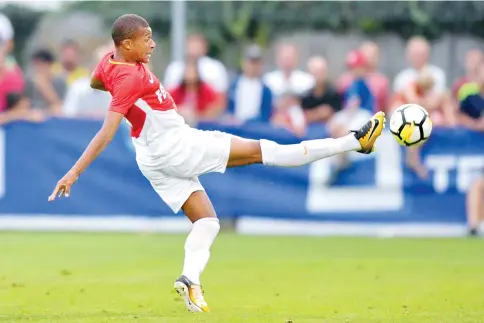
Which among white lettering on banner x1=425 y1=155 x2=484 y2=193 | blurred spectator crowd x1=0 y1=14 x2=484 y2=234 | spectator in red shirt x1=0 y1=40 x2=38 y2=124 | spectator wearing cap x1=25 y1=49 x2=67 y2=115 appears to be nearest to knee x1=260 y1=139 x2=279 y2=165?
blurred spectator crowd x1=0 y1=14 x2=484 y2=234

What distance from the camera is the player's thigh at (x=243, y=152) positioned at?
940 cm

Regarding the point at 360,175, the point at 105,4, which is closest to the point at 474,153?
the point at 360,175

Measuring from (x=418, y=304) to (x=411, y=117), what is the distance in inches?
62.1

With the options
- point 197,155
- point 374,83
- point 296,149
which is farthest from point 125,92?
point 374,83

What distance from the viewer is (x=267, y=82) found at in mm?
18031

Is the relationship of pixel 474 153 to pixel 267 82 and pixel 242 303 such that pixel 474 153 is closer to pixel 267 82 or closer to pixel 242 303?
pixel 267 82

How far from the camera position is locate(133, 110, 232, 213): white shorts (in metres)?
9.17

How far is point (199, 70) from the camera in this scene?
1694cm

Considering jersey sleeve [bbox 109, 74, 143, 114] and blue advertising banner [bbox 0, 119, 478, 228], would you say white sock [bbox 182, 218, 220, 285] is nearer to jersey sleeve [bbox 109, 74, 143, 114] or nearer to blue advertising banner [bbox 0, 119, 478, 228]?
jersey sleeve [bbox 109, 74, 143, 114]

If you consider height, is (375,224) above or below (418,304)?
above

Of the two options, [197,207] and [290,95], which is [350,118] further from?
[197,207]

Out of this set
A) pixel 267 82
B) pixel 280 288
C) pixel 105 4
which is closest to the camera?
pixel 280 288

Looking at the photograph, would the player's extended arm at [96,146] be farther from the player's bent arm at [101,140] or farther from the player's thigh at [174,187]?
the player's thigh at [174,187]

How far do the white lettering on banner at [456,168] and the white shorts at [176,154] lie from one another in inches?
304
